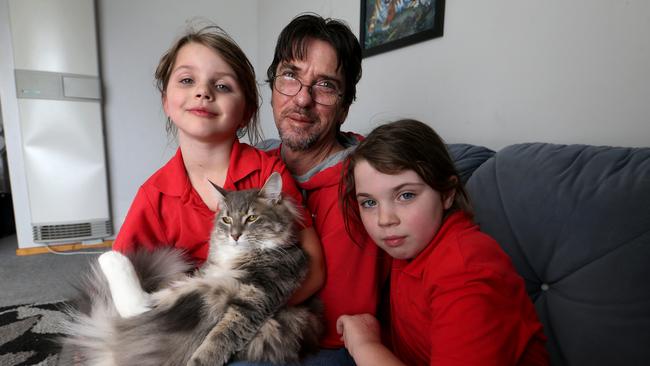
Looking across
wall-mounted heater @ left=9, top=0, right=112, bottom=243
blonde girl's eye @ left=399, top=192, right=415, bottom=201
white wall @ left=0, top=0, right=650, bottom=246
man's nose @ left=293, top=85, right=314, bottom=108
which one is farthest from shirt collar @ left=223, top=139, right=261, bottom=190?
wall-mounted heater @ left=9, top=0, right=112, bottom=243

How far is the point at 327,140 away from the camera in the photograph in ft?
4.71

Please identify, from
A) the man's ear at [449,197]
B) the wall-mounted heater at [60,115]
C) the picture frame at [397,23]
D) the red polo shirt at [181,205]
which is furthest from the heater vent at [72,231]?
the man's ear at [449,197]

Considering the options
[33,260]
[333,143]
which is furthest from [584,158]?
[33,260]

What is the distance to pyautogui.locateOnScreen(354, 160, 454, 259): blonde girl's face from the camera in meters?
0.93

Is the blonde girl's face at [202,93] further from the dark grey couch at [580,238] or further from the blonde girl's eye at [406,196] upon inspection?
the dark grey couch at [580,238]

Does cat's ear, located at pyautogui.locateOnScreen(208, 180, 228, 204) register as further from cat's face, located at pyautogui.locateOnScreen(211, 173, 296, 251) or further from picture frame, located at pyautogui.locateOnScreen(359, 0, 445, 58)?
picture frame, located at pyautogui.locateOnScreen(359, 0, 445, 58)

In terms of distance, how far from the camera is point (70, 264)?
3.20m

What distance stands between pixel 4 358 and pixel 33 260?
1858 mm

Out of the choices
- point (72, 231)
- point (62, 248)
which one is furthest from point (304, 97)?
point (62, 248)

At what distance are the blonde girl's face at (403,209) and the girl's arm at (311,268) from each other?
0.82 feet

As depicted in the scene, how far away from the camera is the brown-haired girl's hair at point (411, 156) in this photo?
930 mm

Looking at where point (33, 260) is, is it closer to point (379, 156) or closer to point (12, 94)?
point (12, 94)

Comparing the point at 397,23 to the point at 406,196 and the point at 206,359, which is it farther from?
the point at 206,359

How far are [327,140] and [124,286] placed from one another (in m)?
0.90
